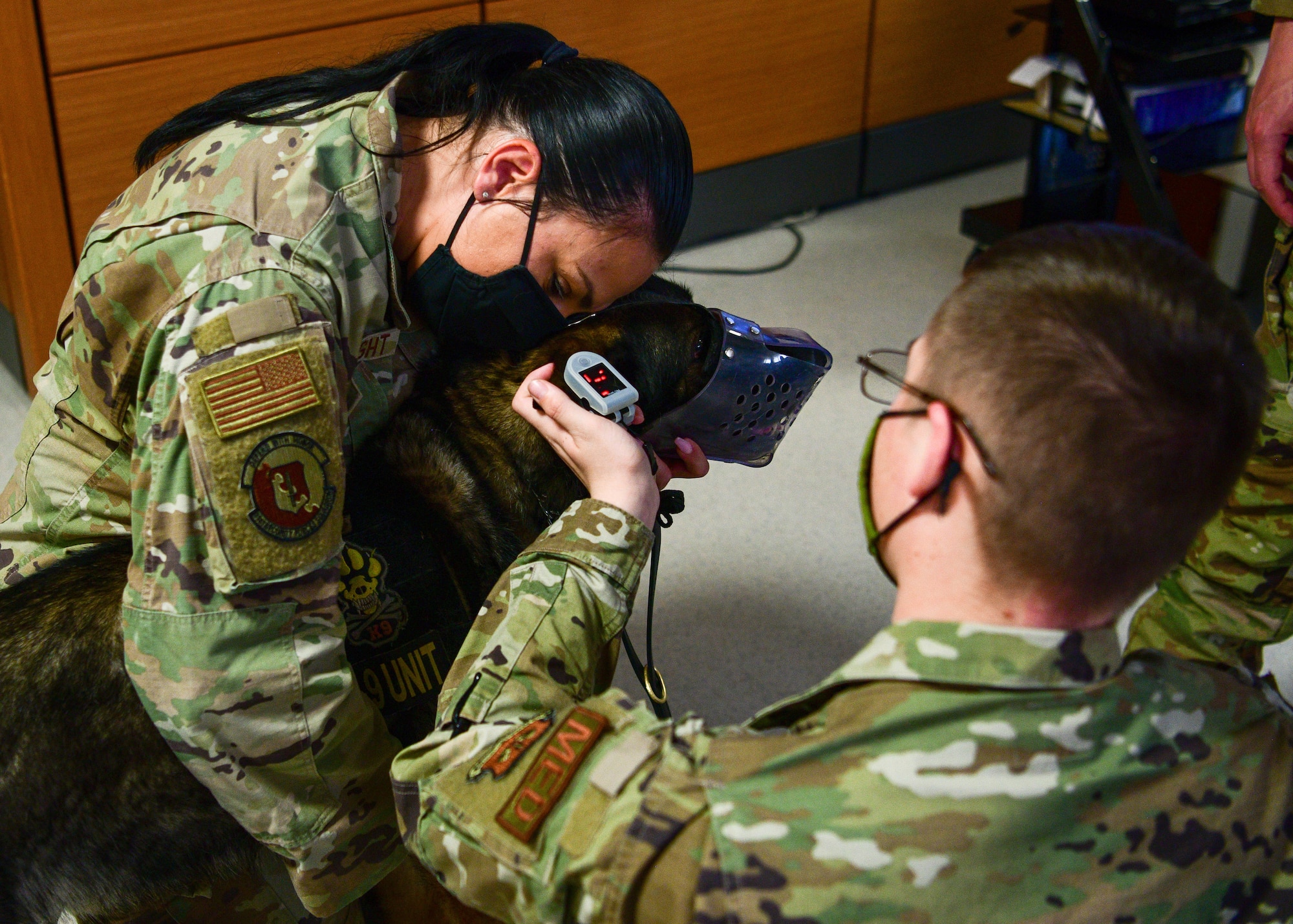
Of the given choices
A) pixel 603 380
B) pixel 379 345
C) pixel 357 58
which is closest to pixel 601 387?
pixel 603 380

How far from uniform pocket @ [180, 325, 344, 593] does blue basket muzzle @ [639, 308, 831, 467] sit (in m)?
0.43

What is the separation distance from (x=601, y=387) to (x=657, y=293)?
26 centimetres

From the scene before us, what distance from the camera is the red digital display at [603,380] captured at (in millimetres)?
1267

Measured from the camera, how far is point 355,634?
1313 millimetres

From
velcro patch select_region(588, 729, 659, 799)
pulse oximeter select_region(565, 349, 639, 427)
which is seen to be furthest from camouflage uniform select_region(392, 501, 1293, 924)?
pulse oximeter select_region(565, 349, 639, 427)

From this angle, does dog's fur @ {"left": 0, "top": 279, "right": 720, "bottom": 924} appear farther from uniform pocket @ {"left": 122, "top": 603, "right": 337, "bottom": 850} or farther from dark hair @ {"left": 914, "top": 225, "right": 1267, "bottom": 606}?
dark hair @ {"left": 914, "top": 225, "right": 1267, "bottom": 606}

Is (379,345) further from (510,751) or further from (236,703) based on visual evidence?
(510,751)

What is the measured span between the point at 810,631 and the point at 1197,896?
4.35 feet

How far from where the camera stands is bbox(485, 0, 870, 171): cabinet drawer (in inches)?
117

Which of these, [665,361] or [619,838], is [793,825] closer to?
[619,838]

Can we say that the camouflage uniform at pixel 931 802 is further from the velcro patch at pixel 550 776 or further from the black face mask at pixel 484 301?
the black face mask at pixel 484 301

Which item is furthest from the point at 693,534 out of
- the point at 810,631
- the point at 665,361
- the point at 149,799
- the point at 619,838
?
the point at 619,838

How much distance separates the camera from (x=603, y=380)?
1.28 metres

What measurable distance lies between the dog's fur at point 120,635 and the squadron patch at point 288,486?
0.24 m
